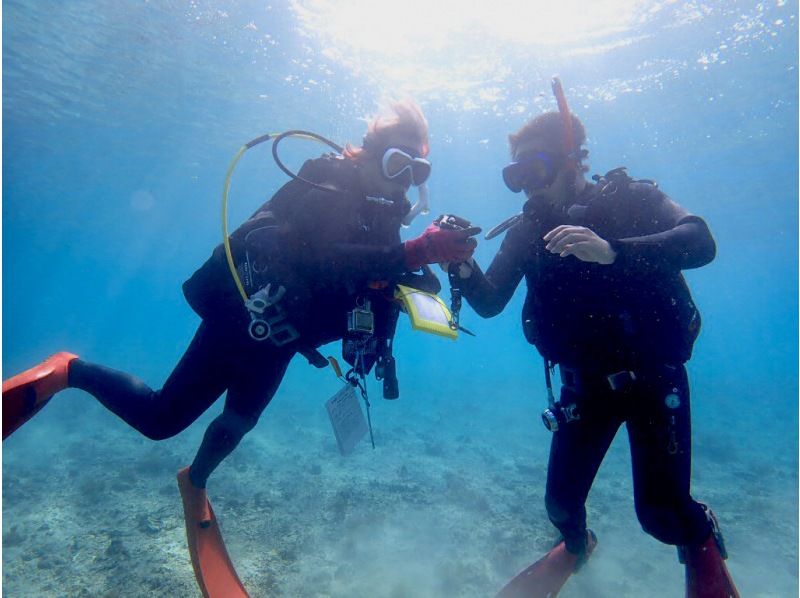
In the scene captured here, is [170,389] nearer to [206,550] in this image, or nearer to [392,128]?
[206,550]

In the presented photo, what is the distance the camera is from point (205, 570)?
3811 millimetres

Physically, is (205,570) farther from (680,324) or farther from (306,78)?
(306,78)

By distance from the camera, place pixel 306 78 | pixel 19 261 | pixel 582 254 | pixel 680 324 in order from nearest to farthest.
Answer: pixel 582 254, pixel 680 324, pixel 306 78, pixel 19 261

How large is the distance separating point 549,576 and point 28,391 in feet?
15.1

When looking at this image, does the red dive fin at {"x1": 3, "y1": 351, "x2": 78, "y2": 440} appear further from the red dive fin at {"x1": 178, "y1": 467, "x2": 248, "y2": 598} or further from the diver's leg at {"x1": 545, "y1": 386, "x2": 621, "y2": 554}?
the diver's leg at {"x1": 545, "y1": 386, "x2": 621, "y2": 554}

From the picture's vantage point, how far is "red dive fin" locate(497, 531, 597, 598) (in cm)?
402

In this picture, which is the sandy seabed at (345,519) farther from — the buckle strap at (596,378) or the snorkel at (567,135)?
the snorkel at (567,135)

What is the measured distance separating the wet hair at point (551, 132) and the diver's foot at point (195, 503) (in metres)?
4.27

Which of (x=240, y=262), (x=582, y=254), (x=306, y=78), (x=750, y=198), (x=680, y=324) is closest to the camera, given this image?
(x=582, y=254)

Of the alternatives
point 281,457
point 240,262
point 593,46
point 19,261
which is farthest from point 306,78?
point 19,261

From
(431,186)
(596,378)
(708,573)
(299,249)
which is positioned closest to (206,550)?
(299,249)

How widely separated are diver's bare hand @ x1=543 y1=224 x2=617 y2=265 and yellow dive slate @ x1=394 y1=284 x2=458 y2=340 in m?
0.94

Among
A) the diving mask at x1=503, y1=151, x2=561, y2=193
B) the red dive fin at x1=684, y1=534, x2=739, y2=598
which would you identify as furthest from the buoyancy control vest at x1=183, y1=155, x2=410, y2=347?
the red dive fin at x1=684, y1=534, x2=739, y2=598

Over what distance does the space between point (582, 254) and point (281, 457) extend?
1078 centimetres
